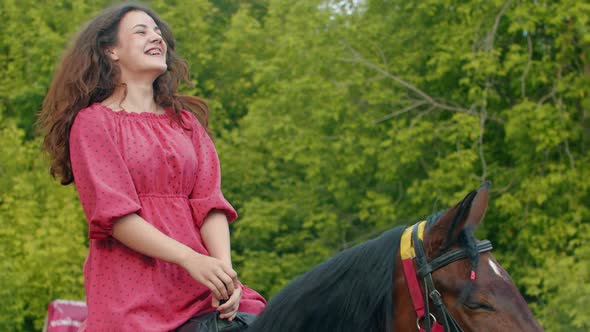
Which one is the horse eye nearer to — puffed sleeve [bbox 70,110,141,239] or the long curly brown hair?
puffed sleeve [bbox 70,110,141,239]

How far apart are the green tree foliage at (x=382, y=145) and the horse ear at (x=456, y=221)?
766 cm

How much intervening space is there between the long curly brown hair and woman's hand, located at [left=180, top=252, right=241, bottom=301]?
0.60 metres

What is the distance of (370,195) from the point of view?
1342cm

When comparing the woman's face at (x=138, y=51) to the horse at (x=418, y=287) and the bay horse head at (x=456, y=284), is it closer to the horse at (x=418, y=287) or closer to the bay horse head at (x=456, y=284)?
the horse at (x=418, y=287)

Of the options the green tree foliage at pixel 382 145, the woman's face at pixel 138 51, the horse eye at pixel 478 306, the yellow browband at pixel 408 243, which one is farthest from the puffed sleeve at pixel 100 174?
the green tree foliage at pixel 382 145

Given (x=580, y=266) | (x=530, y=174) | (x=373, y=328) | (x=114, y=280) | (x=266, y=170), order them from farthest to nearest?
(x=266, y=170) < (x=530, y=174) < (x=580, y=266) < (x=114, y=280) < (x=373, y=328)

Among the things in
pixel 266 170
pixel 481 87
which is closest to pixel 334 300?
pixel 481 87

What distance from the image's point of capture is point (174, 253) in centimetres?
244

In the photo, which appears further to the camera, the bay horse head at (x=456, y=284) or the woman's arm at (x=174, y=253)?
the woman's arm at (x=174, y=253)

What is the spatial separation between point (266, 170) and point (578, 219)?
627cm

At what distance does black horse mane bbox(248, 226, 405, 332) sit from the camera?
2275mm

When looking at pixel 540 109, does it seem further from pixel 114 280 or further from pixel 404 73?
pixel 114 280

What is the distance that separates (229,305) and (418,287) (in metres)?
0.59

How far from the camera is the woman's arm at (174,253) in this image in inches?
95.3
